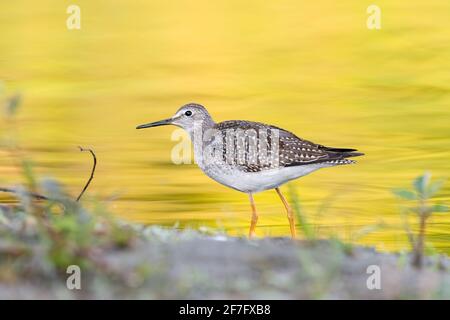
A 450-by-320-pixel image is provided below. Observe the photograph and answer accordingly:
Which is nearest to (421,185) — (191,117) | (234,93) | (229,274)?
(229,274)

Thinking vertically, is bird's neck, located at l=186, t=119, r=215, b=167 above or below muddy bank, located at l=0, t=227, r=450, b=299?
above

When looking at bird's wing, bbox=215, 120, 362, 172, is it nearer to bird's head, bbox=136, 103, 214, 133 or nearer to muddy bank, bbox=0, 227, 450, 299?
bird's head, bbox=136, 103, 214, 133

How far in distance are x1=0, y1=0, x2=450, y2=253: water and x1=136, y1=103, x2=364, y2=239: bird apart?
0.46 metres

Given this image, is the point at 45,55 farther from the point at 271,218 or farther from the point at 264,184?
the point at 264,184

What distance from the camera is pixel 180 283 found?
572cm

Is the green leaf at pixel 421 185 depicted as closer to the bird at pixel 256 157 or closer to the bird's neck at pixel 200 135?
the bird at pixel 256 157

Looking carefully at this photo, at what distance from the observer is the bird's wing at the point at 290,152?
916 centimetres

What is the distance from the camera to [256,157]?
9.16 m

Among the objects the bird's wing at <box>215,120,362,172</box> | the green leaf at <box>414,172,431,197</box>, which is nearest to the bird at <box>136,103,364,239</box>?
the bird's wing at <box>215,120,362,172</box>

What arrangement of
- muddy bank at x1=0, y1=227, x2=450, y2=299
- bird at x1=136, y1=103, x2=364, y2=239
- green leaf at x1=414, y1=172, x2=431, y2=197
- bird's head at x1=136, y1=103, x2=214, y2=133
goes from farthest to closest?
bird's head at x1=136, y1=103, x2=214, y2=133, bird at x1=136, y1=103, x2=364, y2=239, green leaf at x1=414, y1=172, x2=431, y2=197, muddy bank at x1=0, y1=227, x2=450, y2=299

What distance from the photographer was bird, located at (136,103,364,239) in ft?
29.9

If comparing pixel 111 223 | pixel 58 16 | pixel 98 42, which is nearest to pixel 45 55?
pixel 98 42

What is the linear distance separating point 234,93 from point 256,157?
8.30 meters

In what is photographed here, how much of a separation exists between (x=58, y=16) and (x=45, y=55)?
3.88 m
